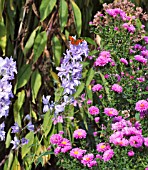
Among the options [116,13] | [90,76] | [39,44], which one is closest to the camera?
[116,13]

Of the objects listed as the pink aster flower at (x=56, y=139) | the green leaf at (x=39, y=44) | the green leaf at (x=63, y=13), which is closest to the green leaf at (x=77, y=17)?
the green leaf at (x=63, y=13)

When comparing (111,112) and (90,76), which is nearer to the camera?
(111,112)

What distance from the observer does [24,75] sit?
2.21 metres

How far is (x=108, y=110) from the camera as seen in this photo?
5.57 feet

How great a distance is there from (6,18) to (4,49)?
0.57ft

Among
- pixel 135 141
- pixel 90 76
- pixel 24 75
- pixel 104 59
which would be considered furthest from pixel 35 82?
pixel 135 141

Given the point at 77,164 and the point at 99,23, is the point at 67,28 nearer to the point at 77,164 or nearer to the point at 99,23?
the point at 99,23

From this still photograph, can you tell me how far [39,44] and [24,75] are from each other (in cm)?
16

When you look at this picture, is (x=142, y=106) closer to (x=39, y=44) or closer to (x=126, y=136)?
(x=126, y=136)

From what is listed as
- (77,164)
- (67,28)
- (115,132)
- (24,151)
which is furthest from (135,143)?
(67,28)

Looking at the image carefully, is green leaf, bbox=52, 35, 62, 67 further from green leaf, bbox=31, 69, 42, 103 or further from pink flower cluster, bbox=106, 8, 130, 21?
pink flower cluster, bbox=106, 8, 130, 21

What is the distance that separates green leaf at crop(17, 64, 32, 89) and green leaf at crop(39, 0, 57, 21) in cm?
25

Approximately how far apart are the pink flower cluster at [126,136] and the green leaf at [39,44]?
64 cm

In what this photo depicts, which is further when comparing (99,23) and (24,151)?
(24,151)
